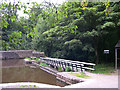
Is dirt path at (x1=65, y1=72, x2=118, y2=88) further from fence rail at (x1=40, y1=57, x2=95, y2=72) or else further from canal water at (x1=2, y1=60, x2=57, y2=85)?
canal water at (x1=2, y1=60, x2=57, y2=85)

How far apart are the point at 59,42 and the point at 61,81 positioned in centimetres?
481

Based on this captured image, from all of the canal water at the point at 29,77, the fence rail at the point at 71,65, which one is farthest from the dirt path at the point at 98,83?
the canal water at the point at 29,77

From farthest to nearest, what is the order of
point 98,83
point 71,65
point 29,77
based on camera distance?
1. point 71,65
2. point 29,77
3. point 98,83

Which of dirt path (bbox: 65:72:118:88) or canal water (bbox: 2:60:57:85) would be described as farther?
canal water (bbox: 2:60:57:85)

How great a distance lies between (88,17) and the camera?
9422 mm

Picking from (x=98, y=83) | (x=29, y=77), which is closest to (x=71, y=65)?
(x=29, y=77)

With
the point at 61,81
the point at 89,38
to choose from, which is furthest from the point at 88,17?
the point at 61,81

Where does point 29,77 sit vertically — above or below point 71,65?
below

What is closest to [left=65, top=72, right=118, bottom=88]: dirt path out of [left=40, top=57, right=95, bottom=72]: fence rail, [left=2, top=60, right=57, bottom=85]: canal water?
[left=40, top=57, right=95, bottom=72]: fence rail

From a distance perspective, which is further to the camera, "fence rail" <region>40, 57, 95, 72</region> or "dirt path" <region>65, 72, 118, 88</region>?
"fence rail" <region>40, 57, 95, 72</region>

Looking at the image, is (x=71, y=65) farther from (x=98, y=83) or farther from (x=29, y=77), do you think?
(x=98, y=83)

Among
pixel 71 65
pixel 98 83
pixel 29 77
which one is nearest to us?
pixel 98 83

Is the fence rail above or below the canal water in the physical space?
above

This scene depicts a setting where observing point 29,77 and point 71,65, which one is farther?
point 71,65
